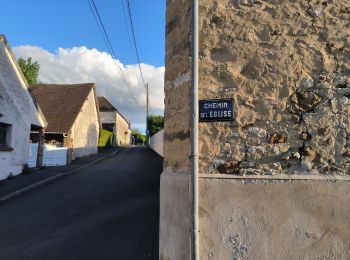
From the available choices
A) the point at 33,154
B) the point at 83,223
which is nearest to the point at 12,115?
the point at 33,154

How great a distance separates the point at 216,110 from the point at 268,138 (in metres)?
0.71

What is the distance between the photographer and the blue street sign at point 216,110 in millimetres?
4613

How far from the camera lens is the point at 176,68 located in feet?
16.9

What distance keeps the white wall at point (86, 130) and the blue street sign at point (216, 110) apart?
23.8 metres

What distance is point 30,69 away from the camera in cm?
4788

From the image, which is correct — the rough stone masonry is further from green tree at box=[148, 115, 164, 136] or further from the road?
green tree at box=[148, 115, 164, 136]

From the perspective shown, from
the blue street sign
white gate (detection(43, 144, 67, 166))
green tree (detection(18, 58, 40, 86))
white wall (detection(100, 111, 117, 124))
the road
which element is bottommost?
the road

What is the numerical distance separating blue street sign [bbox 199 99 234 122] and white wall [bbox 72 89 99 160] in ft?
78.2

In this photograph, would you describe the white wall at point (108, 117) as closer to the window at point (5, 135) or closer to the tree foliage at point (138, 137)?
the tree foliage at point (138, 137)

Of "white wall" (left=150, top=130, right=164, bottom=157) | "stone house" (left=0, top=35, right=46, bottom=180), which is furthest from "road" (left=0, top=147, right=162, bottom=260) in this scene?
"white wall" (left=150, top=130, right=164, bottom=157)

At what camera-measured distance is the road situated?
649 centimetres

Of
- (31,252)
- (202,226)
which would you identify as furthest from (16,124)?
(202,226)

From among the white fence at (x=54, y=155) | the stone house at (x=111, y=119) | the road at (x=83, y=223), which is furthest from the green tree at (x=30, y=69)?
the road at (x=83, y=223)

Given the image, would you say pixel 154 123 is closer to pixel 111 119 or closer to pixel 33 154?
pixel 111 119
